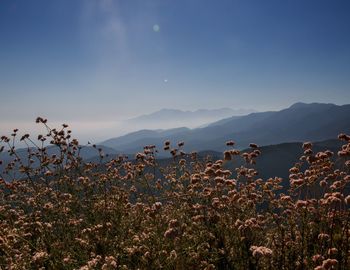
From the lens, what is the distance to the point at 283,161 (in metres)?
108

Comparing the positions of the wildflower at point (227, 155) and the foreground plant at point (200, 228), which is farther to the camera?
the wildflower at point (227, 155)

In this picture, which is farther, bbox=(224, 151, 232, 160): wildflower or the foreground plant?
bbox=(224, 151, 232, 160): wildflower

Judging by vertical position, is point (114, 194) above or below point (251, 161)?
below

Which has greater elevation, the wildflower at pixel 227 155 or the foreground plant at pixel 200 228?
the wildflower at pixel 227 155

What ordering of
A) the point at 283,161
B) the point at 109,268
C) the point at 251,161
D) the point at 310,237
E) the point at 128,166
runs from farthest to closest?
the point at 283,161 → the point at 128,166 → the point at 251,161 → the point at 310,237 → the point at 109,268

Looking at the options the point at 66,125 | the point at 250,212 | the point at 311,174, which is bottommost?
the point at 250,212

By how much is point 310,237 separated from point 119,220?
4307 mm

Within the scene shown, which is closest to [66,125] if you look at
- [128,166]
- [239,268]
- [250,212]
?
[128,166]

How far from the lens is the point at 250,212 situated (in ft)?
24.5

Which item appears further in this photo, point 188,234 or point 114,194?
point 114,194

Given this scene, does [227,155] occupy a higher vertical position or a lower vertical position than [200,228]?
higher

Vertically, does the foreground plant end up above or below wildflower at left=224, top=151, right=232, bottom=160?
below

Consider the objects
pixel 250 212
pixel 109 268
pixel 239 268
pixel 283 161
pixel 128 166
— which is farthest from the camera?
pixel 283 161

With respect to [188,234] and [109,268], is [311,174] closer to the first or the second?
[188,234]
